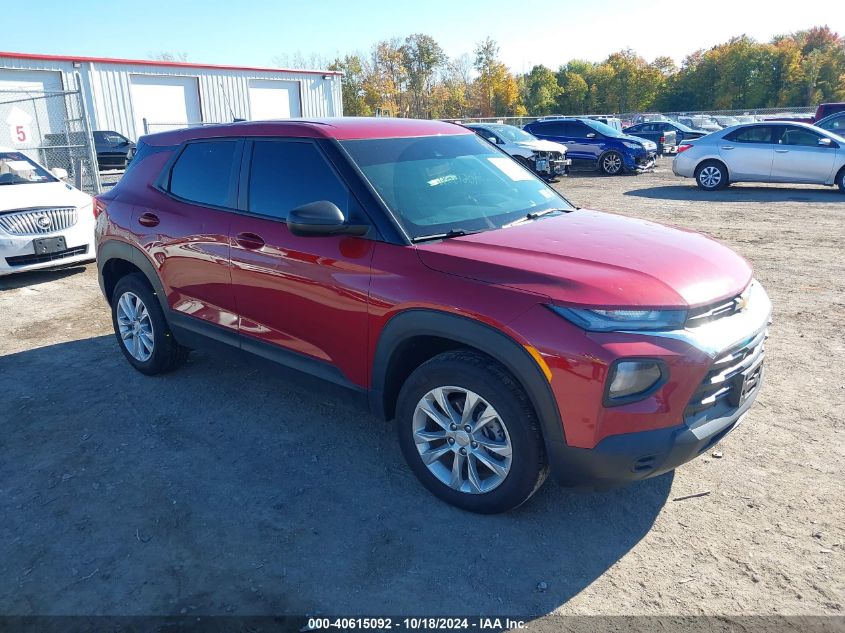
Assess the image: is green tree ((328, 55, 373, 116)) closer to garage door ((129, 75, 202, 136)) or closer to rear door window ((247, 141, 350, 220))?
garage door ((129, 75, 202, 136))

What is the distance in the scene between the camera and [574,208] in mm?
4184

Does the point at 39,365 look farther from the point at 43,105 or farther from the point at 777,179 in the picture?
the point at 43,105

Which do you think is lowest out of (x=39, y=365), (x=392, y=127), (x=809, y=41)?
(x=39, y=365)

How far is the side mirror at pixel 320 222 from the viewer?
319 cm

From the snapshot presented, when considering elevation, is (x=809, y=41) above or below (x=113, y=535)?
above

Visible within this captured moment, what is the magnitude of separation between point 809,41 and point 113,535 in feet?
265

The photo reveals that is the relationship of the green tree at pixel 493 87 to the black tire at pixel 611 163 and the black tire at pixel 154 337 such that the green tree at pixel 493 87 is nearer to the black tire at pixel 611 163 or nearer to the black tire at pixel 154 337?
the black tire at pixel 611 163

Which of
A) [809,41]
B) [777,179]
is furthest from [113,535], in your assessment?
[809,41]

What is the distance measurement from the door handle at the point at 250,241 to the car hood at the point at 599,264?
114cm

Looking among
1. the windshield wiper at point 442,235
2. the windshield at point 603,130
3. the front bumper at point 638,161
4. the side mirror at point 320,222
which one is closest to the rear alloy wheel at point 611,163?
the front bumper at point 638,161

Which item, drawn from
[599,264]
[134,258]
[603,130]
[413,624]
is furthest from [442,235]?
[603,130]

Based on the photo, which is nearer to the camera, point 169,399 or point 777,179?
point 169,399

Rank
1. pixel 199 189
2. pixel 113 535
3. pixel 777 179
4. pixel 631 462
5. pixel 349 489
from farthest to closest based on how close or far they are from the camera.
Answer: pixel 777 179 < pixel 199 189 < pixel 349 489 < pixel 113 535 < pixel 631 462

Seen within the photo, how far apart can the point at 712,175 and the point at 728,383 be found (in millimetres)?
14087
